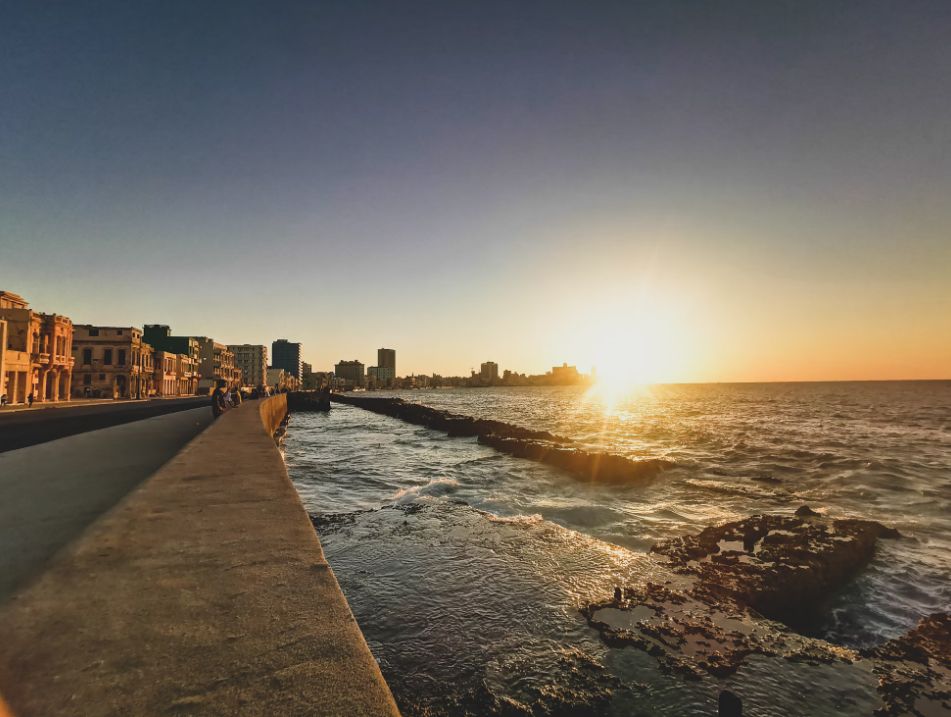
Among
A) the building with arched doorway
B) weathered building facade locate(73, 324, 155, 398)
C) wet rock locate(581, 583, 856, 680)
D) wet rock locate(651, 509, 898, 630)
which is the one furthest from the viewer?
weathered building facade locate(73, 324, 155, 398)

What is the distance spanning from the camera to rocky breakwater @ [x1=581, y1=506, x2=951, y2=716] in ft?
17.6

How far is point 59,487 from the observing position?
274 inches

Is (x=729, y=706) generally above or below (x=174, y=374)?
below

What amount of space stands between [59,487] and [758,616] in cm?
1086

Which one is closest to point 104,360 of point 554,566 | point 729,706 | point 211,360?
point 211,360

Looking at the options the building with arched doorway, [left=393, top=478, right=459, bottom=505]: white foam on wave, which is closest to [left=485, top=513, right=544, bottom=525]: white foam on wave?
[left=393, top=478, right=459, bottom=505]: white foam on wave

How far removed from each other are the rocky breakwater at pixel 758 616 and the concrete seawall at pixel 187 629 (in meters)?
4.45

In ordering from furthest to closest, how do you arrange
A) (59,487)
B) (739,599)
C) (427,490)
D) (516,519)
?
(427,490) → (516,519) → (739,599) → (59,487)

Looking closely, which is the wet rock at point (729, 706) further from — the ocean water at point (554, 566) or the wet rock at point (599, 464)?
the wet rock at point (599, 464)

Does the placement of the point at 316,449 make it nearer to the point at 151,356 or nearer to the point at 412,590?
the point at 412,590

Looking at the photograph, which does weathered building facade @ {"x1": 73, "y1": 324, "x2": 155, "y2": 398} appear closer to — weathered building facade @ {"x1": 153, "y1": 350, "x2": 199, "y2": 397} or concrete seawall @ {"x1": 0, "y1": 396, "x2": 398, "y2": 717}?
weathered building facade @ {"x1": 153, "y1": 350, "x2": 199, "y2": 397}

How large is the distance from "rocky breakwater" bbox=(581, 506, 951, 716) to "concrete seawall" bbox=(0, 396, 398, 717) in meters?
4.45

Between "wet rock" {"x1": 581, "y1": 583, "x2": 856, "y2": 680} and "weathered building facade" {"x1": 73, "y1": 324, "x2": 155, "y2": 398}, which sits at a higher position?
"weathered building facade" {"x1": 73, "y1": 324, "x2": 155, "y2": 398}

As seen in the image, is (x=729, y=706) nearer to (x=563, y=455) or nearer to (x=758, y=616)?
(x=758, y=616)
